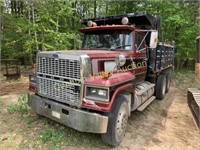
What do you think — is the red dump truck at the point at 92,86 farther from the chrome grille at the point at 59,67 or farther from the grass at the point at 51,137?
the grass at the point at 51,137

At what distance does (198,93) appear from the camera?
17.4ft

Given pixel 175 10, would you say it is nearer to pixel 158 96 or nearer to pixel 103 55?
pixel 158 96

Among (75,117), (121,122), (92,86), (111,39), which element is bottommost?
(121,122)

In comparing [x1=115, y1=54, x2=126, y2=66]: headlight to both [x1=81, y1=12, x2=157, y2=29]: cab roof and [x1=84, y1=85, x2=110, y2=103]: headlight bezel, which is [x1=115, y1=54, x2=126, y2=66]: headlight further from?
[x1=81, y1=12, x2=157, y2=29]: cab roof

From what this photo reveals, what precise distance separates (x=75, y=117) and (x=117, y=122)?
78 cm

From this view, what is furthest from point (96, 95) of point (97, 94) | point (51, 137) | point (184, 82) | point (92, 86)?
point (184, 82)

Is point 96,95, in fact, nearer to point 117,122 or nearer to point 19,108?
point 117,122

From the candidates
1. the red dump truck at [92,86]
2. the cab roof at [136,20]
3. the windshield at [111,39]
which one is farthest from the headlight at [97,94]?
the cab roof at [136,20]

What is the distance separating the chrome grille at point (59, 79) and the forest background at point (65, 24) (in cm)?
312

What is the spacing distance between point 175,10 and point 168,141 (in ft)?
28.8

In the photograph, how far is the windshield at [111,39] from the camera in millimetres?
4651

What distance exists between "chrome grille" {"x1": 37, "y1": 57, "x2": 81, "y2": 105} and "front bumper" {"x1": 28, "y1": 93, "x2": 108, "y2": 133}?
130 mm

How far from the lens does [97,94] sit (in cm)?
→ 321

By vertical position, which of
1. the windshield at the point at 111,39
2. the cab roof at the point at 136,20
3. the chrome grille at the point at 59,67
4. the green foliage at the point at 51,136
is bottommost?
the green foliage at the point at 51,136
